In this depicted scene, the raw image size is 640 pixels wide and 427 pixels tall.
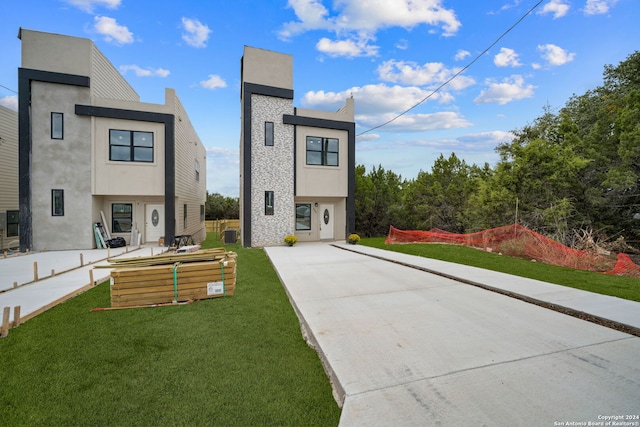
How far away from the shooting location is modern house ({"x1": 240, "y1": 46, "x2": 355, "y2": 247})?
49.2 feet

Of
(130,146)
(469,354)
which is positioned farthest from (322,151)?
(469,354)

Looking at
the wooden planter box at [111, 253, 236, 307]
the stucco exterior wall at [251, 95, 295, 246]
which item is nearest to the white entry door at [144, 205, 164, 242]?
the stucco exterior wall at [251, 95, 295, 246]

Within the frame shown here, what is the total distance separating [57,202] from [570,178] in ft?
77.1

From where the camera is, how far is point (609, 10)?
948 centimetres

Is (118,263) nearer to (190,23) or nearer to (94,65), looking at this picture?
(190,23)

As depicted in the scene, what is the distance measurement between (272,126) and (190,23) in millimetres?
5219

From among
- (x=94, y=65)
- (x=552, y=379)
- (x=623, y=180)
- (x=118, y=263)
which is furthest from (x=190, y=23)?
(x=623, y=180)

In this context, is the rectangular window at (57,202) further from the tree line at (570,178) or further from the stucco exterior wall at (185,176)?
the tree line at (570,178)

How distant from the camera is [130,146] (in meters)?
14.3

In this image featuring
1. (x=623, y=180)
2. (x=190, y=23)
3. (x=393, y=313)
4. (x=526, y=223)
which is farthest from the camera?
(x=526, y=223)

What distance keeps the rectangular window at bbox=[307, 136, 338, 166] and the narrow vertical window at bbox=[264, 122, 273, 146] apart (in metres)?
1.96

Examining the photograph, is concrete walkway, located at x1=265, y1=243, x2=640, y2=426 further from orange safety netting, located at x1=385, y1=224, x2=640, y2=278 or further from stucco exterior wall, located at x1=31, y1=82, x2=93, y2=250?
stucco exterior wall, located at x1=31, y1=82, x2=93, y2=250

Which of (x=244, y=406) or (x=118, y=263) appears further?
(x=118, y=263)

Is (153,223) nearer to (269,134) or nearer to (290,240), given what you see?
(290,240)
